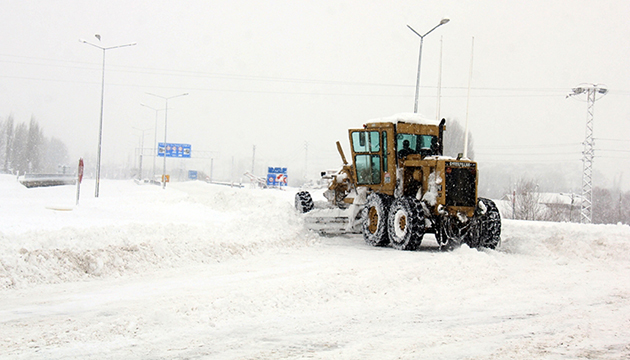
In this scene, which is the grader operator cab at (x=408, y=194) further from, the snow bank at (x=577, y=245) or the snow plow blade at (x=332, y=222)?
the snow bank at (x=577, y=245)

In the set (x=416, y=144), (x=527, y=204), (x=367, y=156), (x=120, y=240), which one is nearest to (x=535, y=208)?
(x=527, y=204)

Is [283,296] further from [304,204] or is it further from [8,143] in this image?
[8,143]

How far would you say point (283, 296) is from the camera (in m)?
6.34

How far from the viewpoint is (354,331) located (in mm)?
5020

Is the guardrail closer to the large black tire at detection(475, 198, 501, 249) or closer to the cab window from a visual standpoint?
the cab window

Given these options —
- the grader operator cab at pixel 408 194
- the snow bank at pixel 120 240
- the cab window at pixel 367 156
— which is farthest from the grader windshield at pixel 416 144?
the snow bank at pixel 120 240

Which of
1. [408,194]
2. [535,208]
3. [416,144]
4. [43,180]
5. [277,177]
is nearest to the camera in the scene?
[408,194]

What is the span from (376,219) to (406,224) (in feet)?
5.82

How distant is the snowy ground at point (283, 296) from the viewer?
4547 mm

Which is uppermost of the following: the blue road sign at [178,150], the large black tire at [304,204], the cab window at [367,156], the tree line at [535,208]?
the blue road sign at [178,150]

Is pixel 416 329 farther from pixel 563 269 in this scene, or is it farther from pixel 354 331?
pixel 563 269

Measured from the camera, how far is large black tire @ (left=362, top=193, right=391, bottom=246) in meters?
12.1

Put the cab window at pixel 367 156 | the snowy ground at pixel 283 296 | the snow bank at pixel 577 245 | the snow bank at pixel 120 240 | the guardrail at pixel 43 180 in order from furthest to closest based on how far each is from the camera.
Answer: the guardrail at pixel 43 180, the cab window at pixel 367 156, the snow bank at pixel 577 245, the snow bank at pixel 120 240, the snowy ground at pixel 283 296

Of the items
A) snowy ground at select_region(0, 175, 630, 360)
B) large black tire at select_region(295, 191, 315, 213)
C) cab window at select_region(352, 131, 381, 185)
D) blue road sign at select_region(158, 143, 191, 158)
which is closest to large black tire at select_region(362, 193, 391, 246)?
snowy ground at select_region(0, 175, 630, 360)
